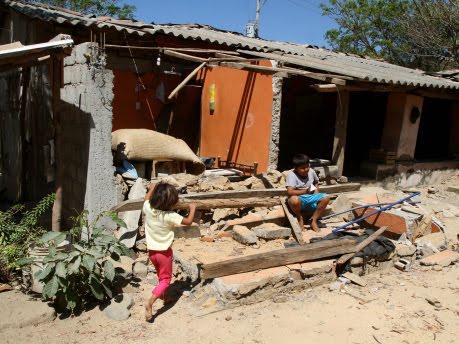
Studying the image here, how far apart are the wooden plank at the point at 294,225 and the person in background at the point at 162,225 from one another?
2.17 metres

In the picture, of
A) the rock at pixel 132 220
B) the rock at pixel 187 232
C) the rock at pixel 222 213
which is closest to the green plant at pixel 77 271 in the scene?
the rock at pixel 132 220

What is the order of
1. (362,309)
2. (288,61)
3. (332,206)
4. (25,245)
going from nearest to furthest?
(362,309)
(25,245)
(332,206)
(288,61)

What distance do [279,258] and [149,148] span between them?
9.60ft

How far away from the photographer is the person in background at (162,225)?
4.01m

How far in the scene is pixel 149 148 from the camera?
21.4 feet

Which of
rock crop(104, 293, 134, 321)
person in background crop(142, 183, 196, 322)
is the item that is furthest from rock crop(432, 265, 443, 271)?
rock crop(104, 293, 134, 321)

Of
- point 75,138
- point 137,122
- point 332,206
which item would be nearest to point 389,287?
point 332,206

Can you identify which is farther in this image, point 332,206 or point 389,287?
point 332,206

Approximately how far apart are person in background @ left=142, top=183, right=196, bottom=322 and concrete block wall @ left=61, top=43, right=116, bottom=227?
1618 millimetres

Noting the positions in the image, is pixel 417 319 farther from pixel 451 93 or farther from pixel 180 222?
pixel 451 93

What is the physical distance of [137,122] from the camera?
8836 millimetres

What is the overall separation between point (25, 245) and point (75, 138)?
5.72 feet

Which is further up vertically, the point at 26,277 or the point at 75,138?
the point at 75,138

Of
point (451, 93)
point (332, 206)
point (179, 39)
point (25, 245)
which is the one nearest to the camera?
point (25, 245)
